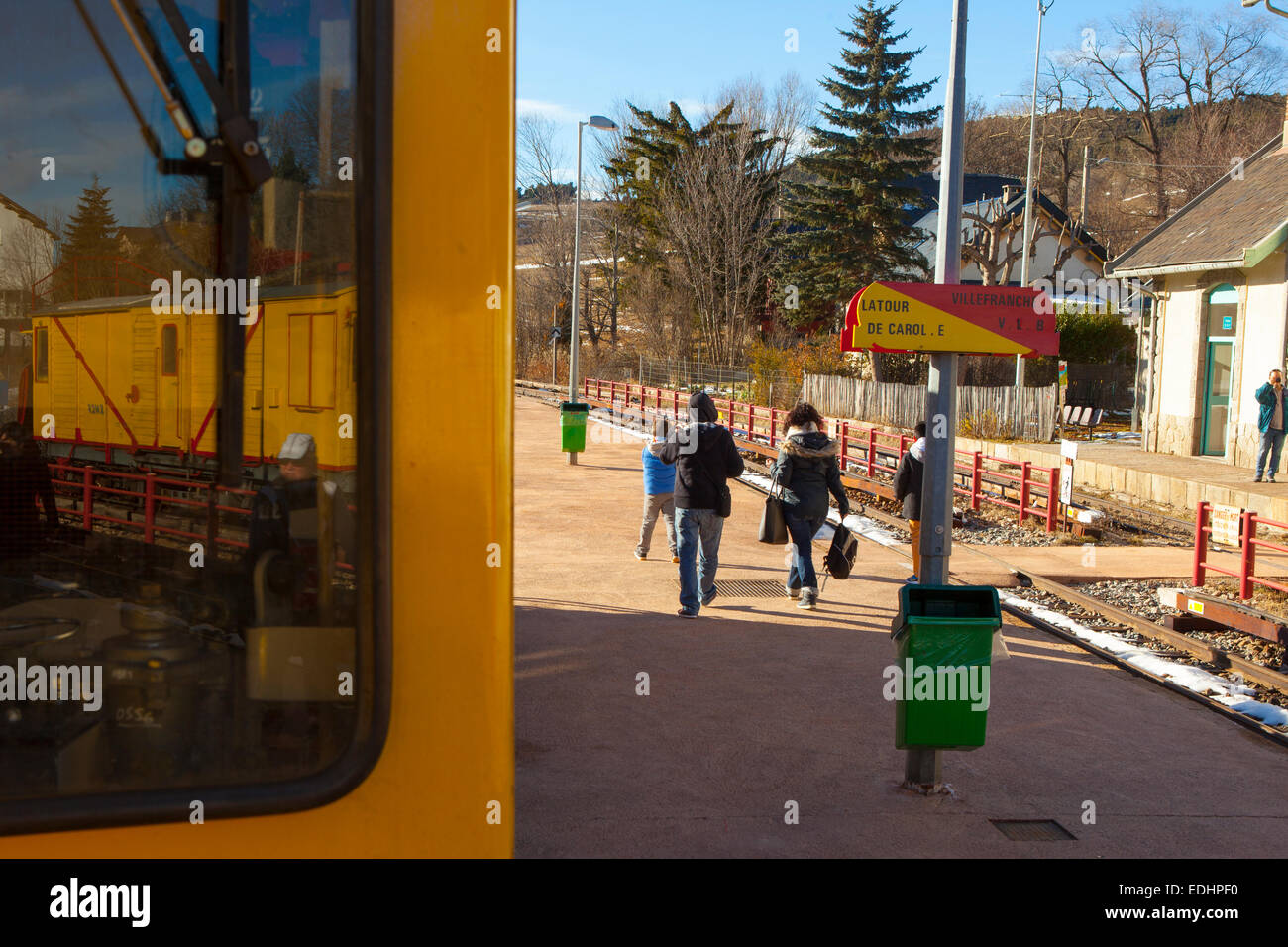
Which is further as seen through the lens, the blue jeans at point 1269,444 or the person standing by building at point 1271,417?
the blue jeans at point 1269,444

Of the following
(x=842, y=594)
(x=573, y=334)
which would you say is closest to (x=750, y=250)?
(x=573, y=334)

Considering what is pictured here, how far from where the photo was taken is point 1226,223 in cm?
2298

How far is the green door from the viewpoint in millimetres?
22188

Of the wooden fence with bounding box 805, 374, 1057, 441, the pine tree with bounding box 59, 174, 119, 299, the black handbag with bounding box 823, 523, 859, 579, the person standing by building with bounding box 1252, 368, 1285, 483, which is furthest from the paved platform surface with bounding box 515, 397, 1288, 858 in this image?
the wooden fence with bounding box 805, 374, 1057, 441

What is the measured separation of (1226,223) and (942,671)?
70.1 ft

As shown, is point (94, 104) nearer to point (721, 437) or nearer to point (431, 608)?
point (431, 608)

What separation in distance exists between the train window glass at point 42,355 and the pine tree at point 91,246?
0.28ft

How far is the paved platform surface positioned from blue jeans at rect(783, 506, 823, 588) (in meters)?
0.31

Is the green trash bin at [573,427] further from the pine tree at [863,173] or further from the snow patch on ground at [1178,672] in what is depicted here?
the pine tree at [863,173]

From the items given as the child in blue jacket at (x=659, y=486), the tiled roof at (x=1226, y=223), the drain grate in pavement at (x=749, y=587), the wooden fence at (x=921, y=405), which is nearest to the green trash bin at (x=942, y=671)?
the drain grate in pavement at (x=749, y=587)

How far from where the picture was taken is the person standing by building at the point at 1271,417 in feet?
59.1

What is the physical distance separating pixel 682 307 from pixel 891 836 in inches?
1901

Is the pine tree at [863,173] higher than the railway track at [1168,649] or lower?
higher
